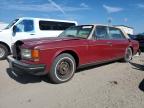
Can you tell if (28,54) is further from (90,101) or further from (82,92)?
(90,101)

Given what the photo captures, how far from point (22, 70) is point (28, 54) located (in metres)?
0.40

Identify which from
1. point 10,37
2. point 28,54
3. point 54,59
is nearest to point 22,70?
point 28,54

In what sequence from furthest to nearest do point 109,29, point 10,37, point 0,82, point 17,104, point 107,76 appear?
1. point 10,37
2. point 109,29
3. point 107,76
4. point 0,82
5. point 17,104

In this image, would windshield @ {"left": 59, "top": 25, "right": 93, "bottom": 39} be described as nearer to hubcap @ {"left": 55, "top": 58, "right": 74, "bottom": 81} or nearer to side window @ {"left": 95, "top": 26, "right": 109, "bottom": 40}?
side window @ {"left": 95, "top": 26, "right": 109, "bottom": 40}

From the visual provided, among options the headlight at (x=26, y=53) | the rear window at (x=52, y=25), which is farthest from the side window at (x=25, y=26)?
the headlight at (x=26, y=53)

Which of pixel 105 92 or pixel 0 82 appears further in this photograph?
pixel 0 82

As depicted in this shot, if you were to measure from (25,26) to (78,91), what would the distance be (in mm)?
5864

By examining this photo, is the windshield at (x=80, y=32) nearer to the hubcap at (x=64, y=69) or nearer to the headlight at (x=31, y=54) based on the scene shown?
the hubcap at (x=64, y=69)

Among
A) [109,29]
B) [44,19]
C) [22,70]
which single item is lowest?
[22,70]

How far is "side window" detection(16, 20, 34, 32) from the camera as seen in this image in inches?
348

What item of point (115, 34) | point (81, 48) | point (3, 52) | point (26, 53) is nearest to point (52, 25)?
point (3, 52)

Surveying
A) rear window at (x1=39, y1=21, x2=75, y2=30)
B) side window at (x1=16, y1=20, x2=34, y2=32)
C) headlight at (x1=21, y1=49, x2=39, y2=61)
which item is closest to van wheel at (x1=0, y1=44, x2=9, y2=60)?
side window at (x1=16, y1=20, x2=34, y2=32)

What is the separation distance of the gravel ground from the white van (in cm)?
283

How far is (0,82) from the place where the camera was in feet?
15.8
